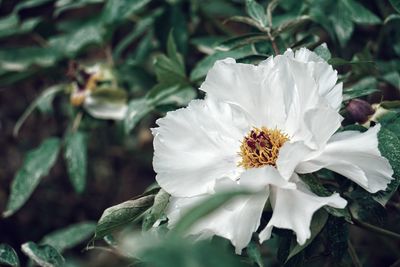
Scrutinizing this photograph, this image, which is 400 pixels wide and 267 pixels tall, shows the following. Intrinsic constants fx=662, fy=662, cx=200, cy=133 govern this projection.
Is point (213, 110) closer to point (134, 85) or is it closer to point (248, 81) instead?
point (248, 81)

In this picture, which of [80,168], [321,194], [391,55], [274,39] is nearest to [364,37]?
[391,55]

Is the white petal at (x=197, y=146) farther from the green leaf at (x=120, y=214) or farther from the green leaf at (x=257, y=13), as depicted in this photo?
the green leaf at (x=257, y=13)

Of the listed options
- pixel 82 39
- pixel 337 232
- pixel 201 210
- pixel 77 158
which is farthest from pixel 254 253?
pixel 82 39

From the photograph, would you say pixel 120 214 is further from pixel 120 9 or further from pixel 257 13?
pixel 120 9

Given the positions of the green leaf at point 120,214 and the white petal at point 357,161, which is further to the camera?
the green leaf at point 120,214

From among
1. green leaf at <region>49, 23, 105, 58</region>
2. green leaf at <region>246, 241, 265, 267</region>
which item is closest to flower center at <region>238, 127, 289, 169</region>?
green leaf at <region>246, 241, 265, 267</region>

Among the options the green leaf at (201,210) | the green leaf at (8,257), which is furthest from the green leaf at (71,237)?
the green leaf at (201,210)
